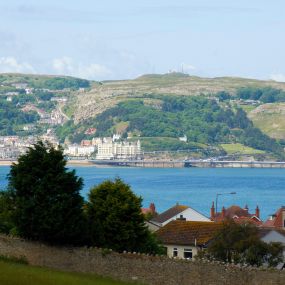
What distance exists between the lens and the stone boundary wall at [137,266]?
1948cm

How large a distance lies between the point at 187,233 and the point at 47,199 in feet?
24.4

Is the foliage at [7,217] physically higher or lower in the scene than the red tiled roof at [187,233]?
higher

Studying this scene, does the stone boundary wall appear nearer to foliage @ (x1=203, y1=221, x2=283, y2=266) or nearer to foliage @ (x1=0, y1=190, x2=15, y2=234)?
foliage @ (x1=0, y1=190, x2=15, y2=234)

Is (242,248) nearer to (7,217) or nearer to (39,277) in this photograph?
(7,217)

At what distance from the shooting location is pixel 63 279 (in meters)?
18.2

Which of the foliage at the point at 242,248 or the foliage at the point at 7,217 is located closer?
the foliage at the point at 242,248

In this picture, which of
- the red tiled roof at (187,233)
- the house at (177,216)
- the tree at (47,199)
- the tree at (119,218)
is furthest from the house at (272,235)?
the house at (177,216)

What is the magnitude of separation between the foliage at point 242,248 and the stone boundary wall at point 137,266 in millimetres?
5313

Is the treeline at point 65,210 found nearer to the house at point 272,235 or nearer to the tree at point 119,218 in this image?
the tree at point 119,218

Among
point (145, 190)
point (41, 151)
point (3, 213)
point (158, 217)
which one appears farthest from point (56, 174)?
point (145, 190)

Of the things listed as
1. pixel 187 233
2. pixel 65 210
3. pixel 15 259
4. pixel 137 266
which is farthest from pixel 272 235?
pixel 15 259

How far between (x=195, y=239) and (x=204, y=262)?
8949 mm

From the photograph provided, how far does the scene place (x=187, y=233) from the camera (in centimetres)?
2969

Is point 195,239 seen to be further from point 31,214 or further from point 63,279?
point 63,279
